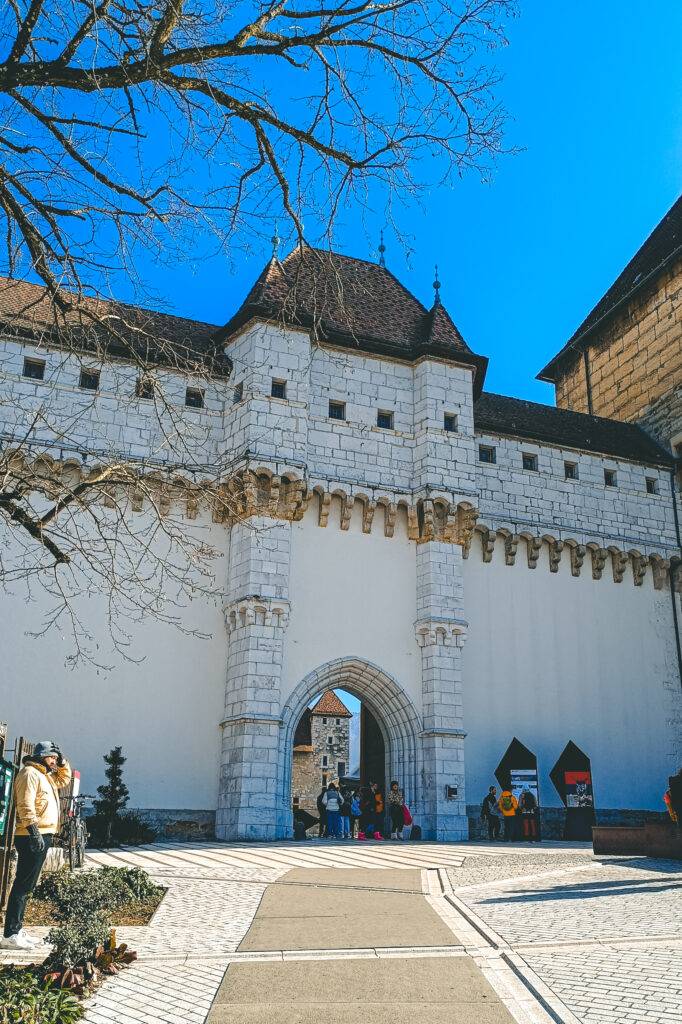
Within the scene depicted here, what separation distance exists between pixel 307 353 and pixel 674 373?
13310 millimetres

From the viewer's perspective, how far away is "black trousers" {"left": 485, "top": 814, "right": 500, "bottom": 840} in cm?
2102

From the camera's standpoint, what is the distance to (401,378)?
24.0 metres

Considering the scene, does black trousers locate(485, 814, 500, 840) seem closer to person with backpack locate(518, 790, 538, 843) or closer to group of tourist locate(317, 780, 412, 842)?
person with backpack locate(518, 790, 538, 843)

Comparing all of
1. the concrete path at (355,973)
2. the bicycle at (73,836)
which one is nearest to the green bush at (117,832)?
the bicycle at (73,836)

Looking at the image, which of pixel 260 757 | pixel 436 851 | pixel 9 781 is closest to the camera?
pixel 9 781

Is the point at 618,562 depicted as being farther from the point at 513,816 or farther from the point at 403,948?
the point at 403,948

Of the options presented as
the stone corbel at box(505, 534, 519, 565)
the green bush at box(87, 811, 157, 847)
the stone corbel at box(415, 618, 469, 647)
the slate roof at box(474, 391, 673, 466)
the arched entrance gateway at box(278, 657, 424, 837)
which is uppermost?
the slate roof at box(474, 391, 673, 466)

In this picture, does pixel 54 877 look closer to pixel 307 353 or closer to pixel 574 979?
pixel 574 979

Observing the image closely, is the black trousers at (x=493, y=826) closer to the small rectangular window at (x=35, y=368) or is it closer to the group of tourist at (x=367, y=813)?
the group of tourist at (x=367, y=813)

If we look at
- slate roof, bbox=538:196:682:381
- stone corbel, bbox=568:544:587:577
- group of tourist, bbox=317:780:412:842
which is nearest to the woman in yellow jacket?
group of tourist, bbox=317:780:412:842

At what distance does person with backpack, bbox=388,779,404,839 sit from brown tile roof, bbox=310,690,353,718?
3381cm

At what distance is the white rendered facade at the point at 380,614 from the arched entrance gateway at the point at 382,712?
2.4 inches

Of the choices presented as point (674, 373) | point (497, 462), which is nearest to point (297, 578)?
point (497, 462)

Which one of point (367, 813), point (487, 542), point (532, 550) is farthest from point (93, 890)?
point (532, 550)
